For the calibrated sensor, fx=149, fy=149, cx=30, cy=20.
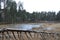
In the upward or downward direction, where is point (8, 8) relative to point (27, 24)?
upward

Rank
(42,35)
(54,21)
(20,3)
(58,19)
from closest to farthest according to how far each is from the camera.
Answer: (42,35), (54,21), (58,19), (20,3)

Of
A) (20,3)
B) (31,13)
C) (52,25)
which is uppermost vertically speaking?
(20,3)

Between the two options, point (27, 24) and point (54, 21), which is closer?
point (27, 24)

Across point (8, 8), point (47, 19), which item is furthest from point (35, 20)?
point (8, 8)

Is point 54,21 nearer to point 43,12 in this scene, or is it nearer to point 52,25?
point 52,25

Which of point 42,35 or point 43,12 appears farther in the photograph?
point 43,12

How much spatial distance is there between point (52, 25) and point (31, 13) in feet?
5.82

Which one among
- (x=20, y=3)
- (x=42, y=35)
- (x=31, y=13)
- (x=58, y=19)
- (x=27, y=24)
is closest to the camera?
(x=42, y=35)

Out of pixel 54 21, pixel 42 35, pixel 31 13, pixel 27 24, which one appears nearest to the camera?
pixel 42 35

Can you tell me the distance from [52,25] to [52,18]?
439mm

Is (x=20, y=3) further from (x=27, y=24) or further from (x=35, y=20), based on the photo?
(x=27, y=24)

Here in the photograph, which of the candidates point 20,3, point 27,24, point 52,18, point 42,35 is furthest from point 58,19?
point 42,35

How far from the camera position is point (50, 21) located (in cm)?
904

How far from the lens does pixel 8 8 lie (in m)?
10.3
